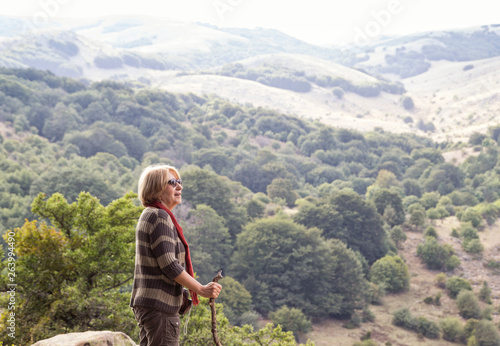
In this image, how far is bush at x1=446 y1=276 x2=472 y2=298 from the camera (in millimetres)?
46659

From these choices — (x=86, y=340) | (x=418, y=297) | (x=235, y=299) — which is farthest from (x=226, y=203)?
(x=86, y=340)

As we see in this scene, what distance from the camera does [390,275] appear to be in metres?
47.8

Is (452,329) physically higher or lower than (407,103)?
higher

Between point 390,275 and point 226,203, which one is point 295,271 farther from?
point 226,203

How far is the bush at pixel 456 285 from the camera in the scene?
46.7 metres

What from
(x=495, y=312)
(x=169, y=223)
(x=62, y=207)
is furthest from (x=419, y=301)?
(x=169, y=223)

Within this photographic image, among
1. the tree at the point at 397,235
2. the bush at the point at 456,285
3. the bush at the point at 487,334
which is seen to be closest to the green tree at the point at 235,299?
the bush at the point at 487,334

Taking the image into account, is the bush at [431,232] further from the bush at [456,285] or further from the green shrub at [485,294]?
the green shrub at [485,294]

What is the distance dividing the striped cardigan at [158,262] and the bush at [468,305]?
1761 inches

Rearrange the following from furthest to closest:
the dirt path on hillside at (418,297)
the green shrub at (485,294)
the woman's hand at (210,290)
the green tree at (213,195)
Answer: the green tree at (213,195) → the green shrub at (485,294) → the dirt path on hillside at (418,297) → the woman's hand at (210,290)

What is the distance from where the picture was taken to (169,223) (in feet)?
16.0

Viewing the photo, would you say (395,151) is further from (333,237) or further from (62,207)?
(62,207)

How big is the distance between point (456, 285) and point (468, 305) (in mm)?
4096

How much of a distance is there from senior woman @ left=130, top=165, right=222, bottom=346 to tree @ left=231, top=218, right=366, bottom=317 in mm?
36836
